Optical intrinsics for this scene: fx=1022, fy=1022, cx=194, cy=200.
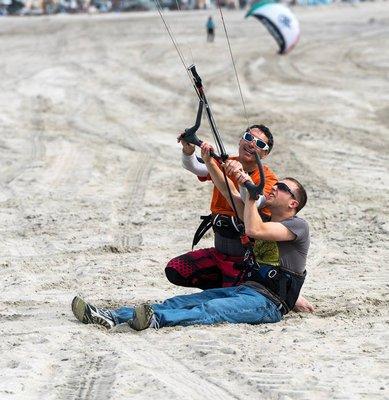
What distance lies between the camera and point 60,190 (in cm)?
1281

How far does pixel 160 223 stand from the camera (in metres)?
11.1

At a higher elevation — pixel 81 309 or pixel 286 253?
pixel 286 253

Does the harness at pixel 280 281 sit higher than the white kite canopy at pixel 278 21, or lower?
lower

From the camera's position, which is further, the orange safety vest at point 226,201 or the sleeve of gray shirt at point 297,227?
the orange safety vest at point 226,201

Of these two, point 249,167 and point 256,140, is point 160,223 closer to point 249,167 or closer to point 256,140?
point 249,167

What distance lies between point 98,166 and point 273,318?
7574 mm

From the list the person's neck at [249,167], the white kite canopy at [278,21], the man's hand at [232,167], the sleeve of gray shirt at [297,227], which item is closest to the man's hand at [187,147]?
the person's neck at [249,167]

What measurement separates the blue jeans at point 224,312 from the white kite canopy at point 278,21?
73.1 feet

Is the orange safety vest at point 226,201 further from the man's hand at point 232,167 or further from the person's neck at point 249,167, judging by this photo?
the man's hand at point 232,167

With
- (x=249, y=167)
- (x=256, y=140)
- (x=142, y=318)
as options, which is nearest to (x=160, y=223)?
(x=249, y=167)

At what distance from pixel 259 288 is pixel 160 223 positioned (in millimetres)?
3883

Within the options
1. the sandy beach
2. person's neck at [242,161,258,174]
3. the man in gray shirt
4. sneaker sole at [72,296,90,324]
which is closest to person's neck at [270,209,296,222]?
the man in gray shirt

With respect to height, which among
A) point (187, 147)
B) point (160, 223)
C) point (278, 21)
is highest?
point (278, 21)

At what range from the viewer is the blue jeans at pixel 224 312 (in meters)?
7.17
